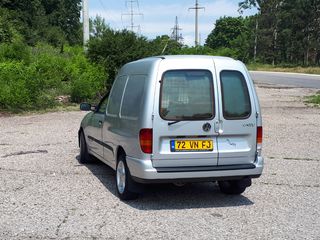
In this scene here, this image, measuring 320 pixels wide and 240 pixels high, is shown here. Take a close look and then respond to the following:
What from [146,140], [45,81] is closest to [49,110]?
[45,81]

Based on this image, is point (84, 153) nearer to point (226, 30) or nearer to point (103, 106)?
point (103, 106)

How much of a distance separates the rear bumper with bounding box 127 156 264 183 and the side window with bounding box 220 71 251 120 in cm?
68

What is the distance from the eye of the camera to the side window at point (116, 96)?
7.18 m

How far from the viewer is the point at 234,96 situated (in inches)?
252

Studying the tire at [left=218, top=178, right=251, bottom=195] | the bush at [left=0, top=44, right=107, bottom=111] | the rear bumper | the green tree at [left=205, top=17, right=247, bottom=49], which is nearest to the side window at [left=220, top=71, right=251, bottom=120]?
the rear bumper

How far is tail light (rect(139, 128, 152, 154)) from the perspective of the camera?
6.06 metres

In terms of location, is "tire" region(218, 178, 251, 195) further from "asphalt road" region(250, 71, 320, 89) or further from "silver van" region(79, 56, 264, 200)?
"asphalt road" region(250, 71, 320, 89)

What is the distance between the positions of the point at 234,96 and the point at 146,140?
1325 millimetres

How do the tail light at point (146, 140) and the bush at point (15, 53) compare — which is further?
the bush at point (15, 53)

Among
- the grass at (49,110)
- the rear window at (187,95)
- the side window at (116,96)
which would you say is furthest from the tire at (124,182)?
the grass at (49,110)

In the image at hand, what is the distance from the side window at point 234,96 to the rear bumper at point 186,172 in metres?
0.68

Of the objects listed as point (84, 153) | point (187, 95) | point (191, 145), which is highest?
point (187, 95)

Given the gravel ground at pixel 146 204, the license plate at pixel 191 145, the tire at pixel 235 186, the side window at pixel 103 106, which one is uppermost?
the side window at pixel 103 106

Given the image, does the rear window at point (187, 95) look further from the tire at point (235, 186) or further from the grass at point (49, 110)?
the grass at point (49, 110)
